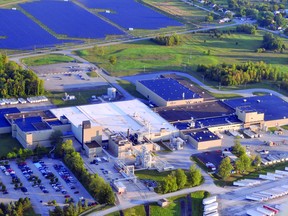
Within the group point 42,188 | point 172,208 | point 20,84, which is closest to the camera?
point 172,208

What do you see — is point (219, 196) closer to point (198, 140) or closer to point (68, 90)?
point (198, 140)

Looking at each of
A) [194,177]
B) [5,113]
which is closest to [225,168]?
[194,177]

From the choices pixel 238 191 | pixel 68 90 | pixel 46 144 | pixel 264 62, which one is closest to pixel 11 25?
pixel 68 90

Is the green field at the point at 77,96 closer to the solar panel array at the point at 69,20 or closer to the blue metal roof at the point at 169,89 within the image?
the blue metal roof at the point at 169,89

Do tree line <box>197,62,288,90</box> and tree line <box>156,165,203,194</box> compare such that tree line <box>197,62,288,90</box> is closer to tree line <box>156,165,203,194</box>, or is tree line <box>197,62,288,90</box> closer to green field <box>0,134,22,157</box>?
tree line <box>156,165,203,194</box>

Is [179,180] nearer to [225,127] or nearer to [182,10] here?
Result: [225,127]
